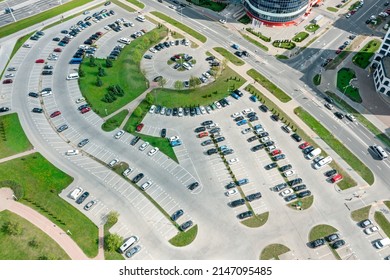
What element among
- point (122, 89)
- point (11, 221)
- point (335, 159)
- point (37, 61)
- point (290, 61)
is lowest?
point (11, 221)

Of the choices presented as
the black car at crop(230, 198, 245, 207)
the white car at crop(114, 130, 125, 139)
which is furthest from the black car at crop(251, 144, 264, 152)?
the white car at crop(114, 130, 125, 139)

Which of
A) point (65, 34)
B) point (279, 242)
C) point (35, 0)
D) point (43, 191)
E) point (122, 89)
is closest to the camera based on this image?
point (279, 242)

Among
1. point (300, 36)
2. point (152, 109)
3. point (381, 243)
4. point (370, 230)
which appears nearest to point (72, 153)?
point (152, 109)

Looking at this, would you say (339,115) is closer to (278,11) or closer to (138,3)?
(278,11)

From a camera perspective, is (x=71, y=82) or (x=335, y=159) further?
(x=71, y=82)

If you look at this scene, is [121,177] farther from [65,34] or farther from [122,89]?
[65,34]

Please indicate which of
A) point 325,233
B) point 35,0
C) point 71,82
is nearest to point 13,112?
point 71,82
